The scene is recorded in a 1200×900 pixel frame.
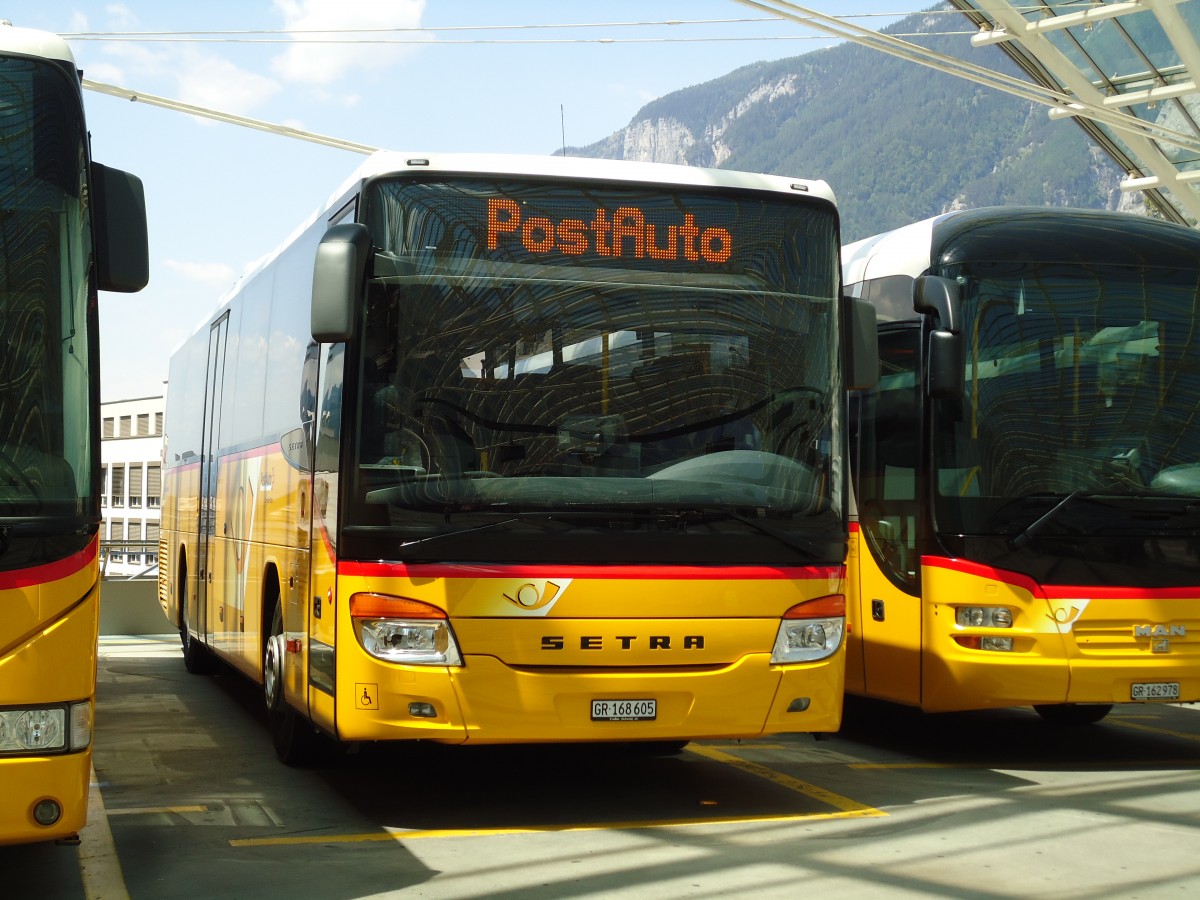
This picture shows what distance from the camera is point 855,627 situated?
10281mm

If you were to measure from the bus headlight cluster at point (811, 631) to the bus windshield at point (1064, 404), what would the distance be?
170cm

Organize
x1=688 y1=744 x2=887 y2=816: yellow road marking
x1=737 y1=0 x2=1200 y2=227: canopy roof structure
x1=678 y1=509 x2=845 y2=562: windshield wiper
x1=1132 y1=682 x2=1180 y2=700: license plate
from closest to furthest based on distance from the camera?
x1=678 y1=509 x2=845 y2=562: windshield wiper < x1=688 y1=744 x2=887 y2=816: yellow road marking < x1=1132 y1=682 x2=1180 y2=700: license plate < x1=737 y1=0 x2=1200 y2=227: canopy roof structure

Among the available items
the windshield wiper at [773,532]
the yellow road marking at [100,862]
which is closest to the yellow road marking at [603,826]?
the yellow road marking at [100,862]

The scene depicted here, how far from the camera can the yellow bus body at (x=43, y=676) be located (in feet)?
17.3

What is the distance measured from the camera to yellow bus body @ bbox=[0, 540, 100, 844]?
5.27 m

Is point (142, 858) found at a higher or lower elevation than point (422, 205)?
lower

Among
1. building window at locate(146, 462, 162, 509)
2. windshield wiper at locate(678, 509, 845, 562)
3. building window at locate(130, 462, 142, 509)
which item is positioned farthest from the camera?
building window at locate(130, 462, 142, 509)

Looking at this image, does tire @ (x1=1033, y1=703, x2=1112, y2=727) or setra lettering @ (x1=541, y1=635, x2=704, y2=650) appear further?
tire @ (x1=1033, y1=703, x2=1112, y2=727)

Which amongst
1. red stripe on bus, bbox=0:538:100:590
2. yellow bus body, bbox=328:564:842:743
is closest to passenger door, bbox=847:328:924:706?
yellow bus body, bbox=328:564:842:743

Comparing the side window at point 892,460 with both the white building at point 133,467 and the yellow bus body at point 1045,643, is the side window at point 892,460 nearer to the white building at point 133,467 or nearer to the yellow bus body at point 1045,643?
the yellow bus body at point 1045,643

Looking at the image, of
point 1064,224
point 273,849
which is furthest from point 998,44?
point 273,849

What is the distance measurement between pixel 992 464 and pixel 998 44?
13.1 meters

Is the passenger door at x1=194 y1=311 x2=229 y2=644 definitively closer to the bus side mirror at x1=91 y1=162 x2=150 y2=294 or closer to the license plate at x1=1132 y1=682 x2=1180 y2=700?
the bus side mirror at x1=91 y1=162 x2=150 y2=294

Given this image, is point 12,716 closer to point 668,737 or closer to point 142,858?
point 142,858
